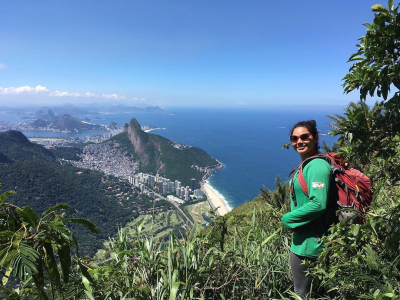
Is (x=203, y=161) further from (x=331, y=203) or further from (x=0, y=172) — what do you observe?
(x=331, y=203)

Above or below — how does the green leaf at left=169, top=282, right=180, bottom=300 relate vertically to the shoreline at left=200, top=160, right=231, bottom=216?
above

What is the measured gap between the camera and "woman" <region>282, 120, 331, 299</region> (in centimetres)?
136

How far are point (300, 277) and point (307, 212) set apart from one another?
0.51 meters

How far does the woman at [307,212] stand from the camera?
1.36m

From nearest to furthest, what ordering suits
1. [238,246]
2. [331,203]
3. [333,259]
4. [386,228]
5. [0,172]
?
[386,228]
[333,259]
[331,203]
[238,246]
[0,172]

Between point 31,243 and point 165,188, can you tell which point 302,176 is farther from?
point 165,188

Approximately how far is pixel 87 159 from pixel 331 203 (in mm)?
79643

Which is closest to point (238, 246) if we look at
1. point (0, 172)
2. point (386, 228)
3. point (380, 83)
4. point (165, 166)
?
point (386, 228)

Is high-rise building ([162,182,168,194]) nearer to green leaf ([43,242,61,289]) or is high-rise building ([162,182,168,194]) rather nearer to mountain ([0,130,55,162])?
mountain ([0,130,55,162])

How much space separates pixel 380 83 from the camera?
883 mm

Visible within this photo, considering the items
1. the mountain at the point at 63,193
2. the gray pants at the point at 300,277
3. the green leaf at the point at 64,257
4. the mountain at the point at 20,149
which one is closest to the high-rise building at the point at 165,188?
the mountain at the point at 63,193

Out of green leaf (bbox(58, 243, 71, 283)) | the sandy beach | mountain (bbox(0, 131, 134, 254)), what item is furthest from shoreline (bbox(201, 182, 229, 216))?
green leaf (bbox(58, 243, 71, 283))

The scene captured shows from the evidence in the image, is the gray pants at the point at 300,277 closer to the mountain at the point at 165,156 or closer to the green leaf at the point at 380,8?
the green leaf at the point at 380,8

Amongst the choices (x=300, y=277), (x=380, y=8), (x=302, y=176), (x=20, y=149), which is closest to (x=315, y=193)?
(x=302, y=176)
